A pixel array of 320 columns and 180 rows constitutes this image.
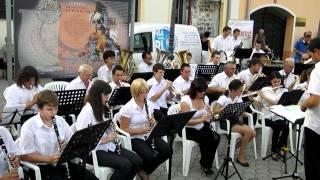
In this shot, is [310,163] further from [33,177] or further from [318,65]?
[33,177]

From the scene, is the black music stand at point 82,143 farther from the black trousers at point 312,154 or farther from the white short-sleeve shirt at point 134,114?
the black trousers at point 312,154

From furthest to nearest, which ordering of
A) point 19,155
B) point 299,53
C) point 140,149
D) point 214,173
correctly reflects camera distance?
point 299,53 < point 214,173 < point 140,149 < point 19,155

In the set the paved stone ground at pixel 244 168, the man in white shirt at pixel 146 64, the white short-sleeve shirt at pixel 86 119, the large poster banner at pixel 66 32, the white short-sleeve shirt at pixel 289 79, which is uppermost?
the large poster banner at pixel 66 32

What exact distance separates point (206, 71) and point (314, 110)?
4.05 meters

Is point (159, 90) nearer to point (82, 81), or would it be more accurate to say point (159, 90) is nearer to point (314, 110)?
point (82, 81)

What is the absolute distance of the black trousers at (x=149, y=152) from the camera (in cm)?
577

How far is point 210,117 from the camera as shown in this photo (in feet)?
21.5

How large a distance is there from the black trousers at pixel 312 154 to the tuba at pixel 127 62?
499cm

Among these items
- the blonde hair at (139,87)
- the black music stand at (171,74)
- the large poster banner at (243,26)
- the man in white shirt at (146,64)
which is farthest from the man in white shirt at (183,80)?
the large poster banner at (243,26)

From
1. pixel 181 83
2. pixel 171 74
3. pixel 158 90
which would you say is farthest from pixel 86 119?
pixel 171 74

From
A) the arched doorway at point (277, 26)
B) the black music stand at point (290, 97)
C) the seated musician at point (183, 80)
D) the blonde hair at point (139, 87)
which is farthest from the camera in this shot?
the arched doorway at point (277, 26)

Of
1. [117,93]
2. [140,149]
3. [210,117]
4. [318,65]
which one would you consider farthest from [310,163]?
[117,93]

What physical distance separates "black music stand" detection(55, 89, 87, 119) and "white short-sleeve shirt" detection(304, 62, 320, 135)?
2898 mm

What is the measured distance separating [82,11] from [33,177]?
5.18 metres
